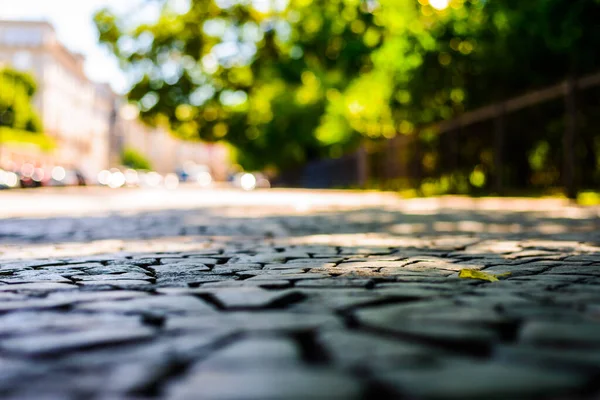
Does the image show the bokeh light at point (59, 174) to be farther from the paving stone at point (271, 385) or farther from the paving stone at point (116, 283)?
the paving stone at point (271, 385)

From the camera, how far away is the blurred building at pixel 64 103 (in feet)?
286

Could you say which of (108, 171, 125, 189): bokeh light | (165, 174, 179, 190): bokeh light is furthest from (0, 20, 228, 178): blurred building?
(165, 174, 179, 190): bokeh light

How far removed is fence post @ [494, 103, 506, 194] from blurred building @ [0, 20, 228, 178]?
3864 centimetres

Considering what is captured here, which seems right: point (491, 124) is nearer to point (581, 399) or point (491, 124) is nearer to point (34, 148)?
point (581, 399)

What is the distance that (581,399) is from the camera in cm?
172

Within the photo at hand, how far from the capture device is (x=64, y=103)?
3834 inches

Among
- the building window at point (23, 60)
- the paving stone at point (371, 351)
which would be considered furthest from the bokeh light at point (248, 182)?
the building window at point (23, 60)

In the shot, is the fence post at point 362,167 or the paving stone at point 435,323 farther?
the fence post at point 362,167

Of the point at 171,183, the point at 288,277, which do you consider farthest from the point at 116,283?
the point at 171,183

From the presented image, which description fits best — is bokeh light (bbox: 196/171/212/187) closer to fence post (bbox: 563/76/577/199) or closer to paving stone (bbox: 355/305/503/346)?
fence post (bbox: 563/76/577/199)

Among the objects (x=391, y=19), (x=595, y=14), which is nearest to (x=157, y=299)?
(x=595, y=14)

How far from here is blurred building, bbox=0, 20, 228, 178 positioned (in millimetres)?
87312

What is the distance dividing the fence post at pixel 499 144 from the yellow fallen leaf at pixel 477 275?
1291 cm

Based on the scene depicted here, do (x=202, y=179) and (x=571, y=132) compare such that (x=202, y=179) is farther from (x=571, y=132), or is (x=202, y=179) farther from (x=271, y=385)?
(x=271, y=385)
